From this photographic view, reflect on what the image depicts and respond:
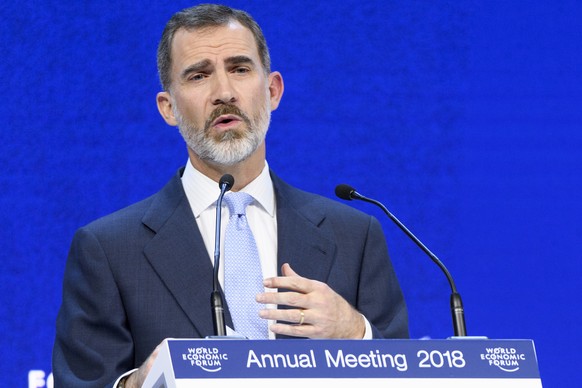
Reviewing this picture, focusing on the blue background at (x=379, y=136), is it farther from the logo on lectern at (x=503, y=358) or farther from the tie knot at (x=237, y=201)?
the logo on lectern at (x=503, y=358)

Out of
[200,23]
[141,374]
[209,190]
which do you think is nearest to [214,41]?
[200,23]

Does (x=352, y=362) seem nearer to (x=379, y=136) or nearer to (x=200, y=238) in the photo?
(x=200, y=238)

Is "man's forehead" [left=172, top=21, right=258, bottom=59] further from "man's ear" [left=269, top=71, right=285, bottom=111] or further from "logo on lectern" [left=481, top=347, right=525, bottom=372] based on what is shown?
"logo on lectern" [left=481, top=347, right=525, bottom=372]

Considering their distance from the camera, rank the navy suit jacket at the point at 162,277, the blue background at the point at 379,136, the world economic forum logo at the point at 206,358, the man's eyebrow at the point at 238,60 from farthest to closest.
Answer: the blue background at the point at 379,136
the man's eyebrow at the point at 238,60
the navy suit jacket at the point at 162,277
the world economic forum logo at the point at 206,358

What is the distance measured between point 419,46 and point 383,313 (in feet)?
3.95

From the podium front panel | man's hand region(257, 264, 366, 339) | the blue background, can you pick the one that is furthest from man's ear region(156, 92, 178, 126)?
the podium front panel

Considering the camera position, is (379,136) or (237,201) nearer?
(237,201)

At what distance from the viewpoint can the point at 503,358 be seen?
1665 mm

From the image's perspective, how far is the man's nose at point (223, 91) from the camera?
2543 millimetres

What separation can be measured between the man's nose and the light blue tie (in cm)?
28

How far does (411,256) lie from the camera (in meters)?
3.33

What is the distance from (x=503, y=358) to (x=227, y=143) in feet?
3.67

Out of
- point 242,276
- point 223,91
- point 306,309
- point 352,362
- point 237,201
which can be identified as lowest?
point 352,362

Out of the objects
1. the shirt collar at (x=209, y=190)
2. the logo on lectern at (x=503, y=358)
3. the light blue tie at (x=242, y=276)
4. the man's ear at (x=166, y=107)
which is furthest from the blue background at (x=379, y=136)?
the logo on lectern at (x=503, y=358)
